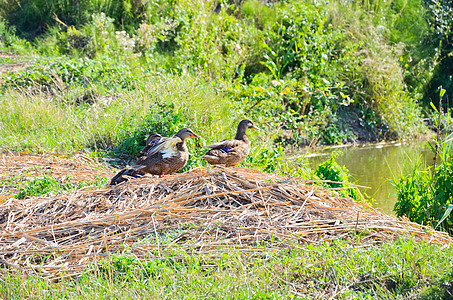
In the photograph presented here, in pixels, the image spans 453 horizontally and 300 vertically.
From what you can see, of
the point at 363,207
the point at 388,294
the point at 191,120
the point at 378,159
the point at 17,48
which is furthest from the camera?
the point at 17,48

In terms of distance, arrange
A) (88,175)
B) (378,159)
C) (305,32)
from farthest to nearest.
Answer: (305,32)
(378,159)
(88,175)

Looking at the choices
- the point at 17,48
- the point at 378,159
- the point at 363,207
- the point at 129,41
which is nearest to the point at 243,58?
the point at 129,41

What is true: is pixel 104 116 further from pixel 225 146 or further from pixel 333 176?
pixel 333 176

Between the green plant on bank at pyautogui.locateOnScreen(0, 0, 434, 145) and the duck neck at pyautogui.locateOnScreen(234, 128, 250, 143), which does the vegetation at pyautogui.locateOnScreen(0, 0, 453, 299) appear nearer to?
the green plant on bank at pyautogui.locateOnScreen(0, 0, 434, 145)

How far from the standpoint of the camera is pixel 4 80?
35.4 feet

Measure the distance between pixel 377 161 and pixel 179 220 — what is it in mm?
7136

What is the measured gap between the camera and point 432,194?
5.66m

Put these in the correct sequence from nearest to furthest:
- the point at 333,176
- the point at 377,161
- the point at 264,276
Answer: the point at 264,276 → the point at 333,176 → the point at 377,161

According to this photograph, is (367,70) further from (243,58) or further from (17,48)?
(17,48)

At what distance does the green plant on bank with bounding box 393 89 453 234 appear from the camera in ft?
17.6

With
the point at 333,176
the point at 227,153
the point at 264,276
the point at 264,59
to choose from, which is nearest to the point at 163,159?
the point at 227,153

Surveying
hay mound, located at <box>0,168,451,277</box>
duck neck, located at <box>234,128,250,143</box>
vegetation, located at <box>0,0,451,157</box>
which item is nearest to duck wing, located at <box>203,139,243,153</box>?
duck neck, located at <box>234,128,250,143</box>

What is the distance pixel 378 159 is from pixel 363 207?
574 cm

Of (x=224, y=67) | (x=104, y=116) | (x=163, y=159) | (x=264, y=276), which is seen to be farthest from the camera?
(x=224, y=67)
